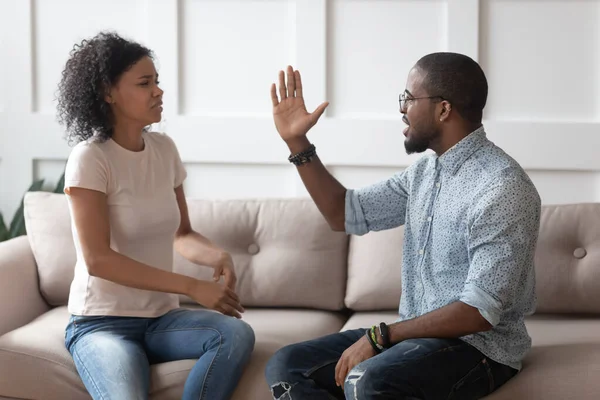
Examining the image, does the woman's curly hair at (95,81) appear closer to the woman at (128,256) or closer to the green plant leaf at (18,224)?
the woman at (128,256)

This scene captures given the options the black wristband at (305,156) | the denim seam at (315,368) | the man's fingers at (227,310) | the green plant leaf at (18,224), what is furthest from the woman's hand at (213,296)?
the green plant leaf at (18,224)

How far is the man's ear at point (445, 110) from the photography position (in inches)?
79.1

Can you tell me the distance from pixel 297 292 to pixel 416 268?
59 cm

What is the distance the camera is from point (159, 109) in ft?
7.38

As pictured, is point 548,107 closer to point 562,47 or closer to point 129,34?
point 562,47

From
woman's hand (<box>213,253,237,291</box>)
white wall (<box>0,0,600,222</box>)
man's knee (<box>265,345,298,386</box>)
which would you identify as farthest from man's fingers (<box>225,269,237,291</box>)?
white wall (<box>0,0,600,222</box>)

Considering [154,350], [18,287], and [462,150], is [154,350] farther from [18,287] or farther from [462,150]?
[462,150]

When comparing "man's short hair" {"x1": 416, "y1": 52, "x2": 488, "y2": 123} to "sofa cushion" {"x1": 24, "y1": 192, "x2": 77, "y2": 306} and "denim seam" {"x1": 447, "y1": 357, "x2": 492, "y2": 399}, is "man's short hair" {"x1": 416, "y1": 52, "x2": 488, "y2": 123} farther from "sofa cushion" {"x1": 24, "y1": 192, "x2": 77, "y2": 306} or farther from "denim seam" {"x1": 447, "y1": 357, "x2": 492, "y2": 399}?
"sofa cushion" {"x1": 24, "y1": 192, "x2": 77, "y2": 306}

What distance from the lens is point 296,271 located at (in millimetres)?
2596

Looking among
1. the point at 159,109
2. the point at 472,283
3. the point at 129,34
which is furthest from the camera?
the point at 129,34

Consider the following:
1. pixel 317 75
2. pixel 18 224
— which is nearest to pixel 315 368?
pixel 317 75

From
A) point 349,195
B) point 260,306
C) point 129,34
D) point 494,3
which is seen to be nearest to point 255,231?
point 260,306

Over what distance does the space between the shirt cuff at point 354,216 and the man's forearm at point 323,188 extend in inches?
0.9

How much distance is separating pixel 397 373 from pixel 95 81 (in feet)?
3.46
